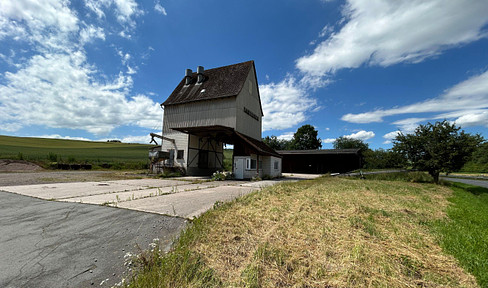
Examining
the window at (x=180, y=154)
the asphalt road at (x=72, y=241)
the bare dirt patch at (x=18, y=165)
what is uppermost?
the window at (x=180, y=154)

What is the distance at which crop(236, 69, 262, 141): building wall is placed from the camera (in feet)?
65.4

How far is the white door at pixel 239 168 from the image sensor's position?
17433mm

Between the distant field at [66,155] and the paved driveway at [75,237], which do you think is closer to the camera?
the paved driveway at [75,237]

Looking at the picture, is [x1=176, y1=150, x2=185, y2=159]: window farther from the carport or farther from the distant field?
the carport

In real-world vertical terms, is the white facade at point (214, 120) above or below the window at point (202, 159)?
above

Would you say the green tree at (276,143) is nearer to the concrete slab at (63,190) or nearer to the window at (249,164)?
the window at (249,164)

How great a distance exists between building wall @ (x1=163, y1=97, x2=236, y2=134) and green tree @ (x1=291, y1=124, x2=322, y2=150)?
39.8m

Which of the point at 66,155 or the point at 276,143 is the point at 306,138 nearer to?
the point at 276,143

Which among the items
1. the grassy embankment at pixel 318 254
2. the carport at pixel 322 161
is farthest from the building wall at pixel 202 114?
the carport at pixel 322 161

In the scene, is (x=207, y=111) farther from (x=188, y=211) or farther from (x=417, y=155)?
(x=417, y=155)

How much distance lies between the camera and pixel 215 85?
71.0 feet

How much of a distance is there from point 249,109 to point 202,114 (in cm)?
507

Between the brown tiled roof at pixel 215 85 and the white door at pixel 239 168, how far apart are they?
251 inches

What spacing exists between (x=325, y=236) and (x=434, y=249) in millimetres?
1456
